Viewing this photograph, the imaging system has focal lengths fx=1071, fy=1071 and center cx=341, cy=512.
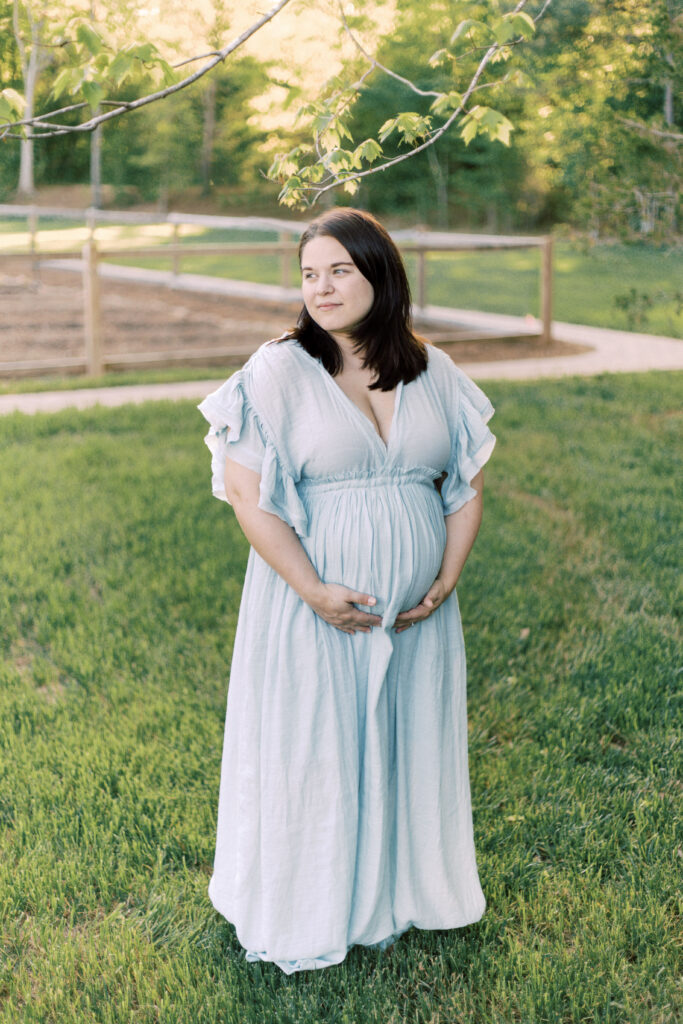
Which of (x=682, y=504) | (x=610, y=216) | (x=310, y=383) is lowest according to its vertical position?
(x=682, y=504)

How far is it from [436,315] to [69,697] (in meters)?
11.5

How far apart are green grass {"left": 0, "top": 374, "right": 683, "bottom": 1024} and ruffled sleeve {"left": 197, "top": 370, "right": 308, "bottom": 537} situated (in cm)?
122

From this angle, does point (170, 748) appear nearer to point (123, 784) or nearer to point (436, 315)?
point (123, 784)

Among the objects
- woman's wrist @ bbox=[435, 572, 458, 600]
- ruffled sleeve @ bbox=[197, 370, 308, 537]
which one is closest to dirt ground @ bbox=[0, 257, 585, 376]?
ruffled sleeve @ bbox=[197, 370, 308, 537]

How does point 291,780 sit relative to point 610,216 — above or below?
below

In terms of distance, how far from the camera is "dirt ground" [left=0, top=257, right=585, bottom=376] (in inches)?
476

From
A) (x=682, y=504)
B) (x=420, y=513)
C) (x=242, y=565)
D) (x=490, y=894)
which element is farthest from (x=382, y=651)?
(x=682, y=504)

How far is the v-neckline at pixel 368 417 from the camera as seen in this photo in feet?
7.95

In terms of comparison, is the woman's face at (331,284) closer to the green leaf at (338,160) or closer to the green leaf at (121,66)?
the green leaf at (121,66)

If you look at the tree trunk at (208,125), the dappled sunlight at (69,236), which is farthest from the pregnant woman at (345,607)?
the dappled sunlight at (69,236)

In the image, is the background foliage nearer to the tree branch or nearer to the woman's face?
the tree branch

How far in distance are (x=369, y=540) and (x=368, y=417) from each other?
29 centimetres

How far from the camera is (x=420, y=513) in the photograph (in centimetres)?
252

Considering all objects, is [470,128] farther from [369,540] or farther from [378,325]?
[369,540]
